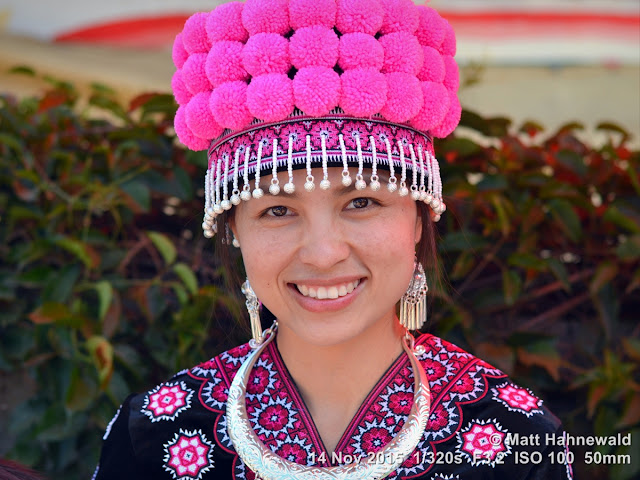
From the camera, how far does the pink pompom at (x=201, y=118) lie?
1.51 m

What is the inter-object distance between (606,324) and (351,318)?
1103 millimetres

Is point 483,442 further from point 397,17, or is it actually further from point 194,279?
point 194,279

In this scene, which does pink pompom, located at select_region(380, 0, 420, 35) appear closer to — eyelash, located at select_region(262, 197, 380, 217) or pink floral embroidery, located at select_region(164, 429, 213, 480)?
eyelash, located at select_region(262, 197, 380, 217)

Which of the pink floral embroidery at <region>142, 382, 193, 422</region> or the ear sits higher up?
the ear

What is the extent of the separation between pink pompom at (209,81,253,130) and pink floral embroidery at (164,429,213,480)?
2.48 feet

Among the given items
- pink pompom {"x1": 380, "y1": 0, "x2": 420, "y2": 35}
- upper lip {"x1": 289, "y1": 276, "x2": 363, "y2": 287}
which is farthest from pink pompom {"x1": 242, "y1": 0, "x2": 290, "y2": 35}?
upper lip {"x1": 289, "y1": 276, "x2": 363, "y2": 287}

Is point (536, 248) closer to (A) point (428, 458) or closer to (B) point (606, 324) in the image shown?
(B) point (606, 324)

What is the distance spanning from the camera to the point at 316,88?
4.58 feet

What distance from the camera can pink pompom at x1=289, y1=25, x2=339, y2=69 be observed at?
1404 millimetres

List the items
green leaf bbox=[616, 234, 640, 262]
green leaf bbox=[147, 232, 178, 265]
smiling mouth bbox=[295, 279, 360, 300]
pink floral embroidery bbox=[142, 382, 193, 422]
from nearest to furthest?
smiling mouth bbox=[295, 279, 360, 300]
pink floral embroidery bbox=[142, 382, 193, 422]
green leaf bbox=[616, 234, 640, 262]
green leaf bbox=[147, 232, 178, 265]

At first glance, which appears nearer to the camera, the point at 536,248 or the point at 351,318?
the point at 351,318

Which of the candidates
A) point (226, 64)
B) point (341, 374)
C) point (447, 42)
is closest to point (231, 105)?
point (226, 64)

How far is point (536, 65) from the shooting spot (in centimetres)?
311

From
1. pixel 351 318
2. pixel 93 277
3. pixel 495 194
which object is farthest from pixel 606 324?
pixel 93 277
